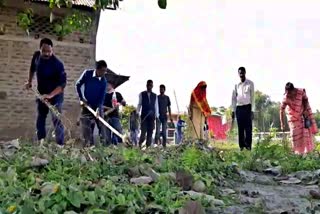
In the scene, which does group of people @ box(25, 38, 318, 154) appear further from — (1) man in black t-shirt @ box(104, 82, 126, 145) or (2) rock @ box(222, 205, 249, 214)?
(2) rock @ box(222, 205, 249, 214)

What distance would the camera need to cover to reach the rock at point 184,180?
3.22 metres

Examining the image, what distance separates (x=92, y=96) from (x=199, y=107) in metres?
4.44

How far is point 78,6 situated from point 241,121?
→ 519 centimetres

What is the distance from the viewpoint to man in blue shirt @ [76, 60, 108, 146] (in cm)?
831

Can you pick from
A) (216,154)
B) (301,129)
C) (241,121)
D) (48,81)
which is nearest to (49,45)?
(48,81)

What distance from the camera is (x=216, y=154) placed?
16.6ft

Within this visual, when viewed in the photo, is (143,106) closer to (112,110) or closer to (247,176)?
(112,110)

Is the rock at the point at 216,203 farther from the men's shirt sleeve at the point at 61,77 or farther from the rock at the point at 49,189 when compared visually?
the men's shirt sleeve at the point at 61,77

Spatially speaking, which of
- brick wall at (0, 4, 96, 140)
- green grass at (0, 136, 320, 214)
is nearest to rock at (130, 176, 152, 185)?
green grass at (0, 136, 320, 214)

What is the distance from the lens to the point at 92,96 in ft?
28.1

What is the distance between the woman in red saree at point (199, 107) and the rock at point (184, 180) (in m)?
9.24

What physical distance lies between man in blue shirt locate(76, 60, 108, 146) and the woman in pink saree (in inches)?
132

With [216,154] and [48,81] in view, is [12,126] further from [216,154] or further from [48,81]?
[216,154]

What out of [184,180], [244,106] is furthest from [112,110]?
[184,180]
